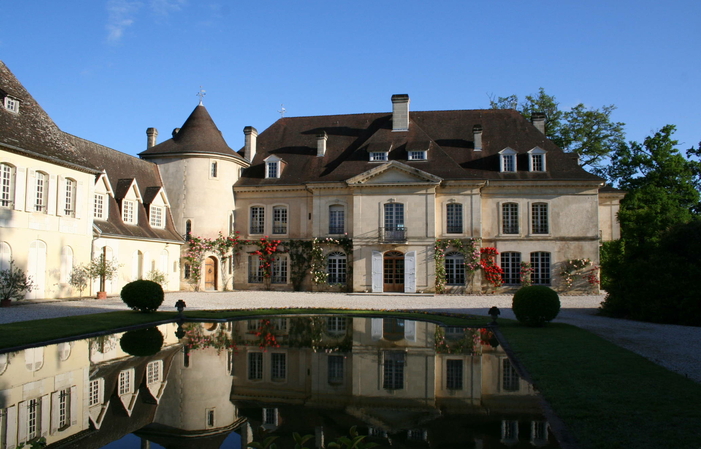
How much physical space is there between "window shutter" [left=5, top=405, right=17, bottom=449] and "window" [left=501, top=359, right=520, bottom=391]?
605cm

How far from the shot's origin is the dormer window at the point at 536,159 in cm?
2842

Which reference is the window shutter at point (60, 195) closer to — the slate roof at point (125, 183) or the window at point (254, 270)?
the slate roof at point (125, 183)

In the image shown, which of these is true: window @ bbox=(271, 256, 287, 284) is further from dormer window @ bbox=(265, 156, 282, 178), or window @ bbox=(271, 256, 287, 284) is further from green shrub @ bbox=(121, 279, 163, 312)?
green shrub @ bbox=(121, 279, 163, 312)

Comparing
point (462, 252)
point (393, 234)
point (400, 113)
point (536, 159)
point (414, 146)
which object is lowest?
point (462, 252)

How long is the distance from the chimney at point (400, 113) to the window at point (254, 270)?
35.3 ft

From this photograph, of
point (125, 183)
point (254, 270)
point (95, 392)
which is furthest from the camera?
point (254, 270)

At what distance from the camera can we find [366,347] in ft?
37.2

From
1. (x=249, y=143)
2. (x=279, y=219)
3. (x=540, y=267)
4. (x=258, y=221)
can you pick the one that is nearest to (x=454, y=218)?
(x=540, y=267)

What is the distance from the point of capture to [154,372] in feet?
28.2

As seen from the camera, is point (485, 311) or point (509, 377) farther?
point (485, 311)

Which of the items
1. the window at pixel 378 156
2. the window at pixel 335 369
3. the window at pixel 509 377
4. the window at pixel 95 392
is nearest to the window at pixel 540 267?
the window at pixel 378 156

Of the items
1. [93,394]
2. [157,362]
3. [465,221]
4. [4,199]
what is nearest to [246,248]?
[465,221]

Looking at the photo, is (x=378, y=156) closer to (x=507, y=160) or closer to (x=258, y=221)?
(x=507, y=160)

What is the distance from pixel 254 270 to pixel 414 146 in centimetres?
1133
